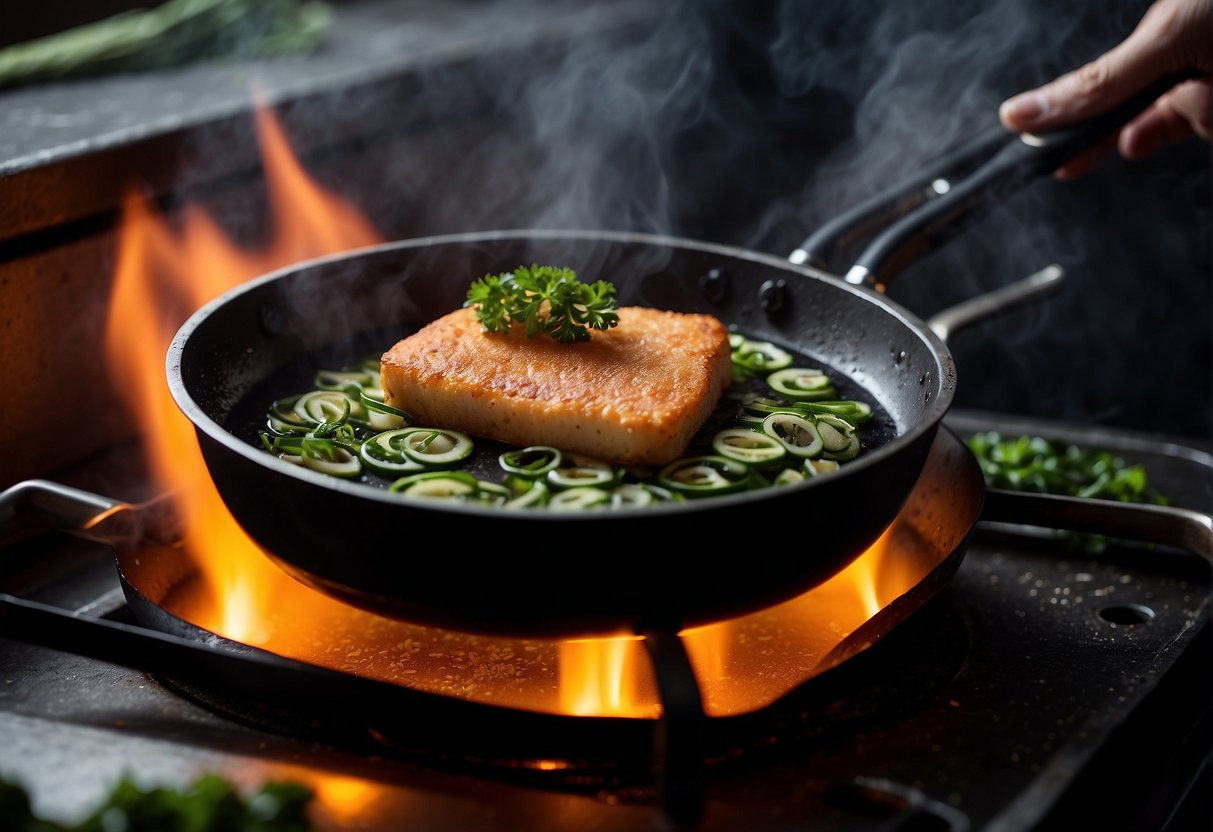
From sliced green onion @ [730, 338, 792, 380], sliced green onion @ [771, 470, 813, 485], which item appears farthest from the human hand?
sliced green onion @ [771, 470, 813, 485]

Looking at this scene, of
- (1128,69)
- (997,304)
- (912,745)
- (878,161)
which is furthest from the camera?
(878,161)

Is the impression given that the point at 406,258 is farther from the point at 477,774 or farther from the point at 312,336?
the point at 477,774

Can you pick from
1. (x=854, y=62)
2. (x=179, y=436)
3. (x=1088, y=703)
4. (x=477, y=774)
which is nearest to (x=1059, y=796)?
(x=1088, y=703)

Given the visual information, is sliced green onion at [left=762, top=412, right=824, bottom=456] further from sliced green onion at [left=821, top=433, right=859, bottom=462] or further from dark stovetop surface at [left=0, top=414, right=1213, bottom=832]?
dark stovetop surface at [left=0, top=414, right=1213, bottom=832]

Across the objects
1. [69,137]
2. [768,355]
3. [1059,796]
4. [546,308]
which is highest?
[69,137]

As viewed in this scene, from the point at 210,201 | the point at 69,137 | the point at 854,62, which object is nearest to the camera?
the point at 69,137

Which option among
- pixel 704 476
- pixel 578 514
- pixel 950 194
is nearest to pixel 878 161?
pixel 950 194

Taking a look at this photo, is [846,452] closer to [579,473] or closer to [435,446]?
[579,473]

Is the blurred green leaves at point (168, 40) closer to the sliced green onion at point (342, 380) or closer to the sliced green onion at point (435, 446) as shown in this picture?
the sliced green onion at point (342, 380)
